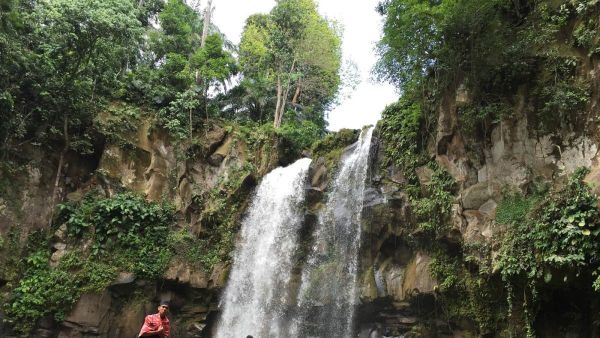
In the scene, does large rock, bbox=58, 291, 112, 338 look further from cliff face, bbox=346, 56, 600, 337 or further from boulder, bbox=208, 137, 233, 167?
cliff face, bbox=346, 56, 600, 337

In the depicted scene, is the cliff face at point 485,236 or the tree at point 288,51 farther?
the tree at point 288,51

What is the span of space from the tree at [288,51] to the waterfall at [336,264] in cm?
752

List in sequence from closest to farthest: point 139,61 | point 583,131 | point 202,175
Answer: point 583,131 < point 202,175 < point 139,61

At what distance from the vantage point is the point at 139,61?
21422mm

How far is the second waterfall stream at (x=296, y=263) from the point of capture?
44.2 ft

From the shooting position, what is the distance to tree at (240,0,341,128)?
22.4 meters

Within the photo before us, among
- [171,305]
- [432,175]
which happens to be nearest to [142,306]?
[171,305]

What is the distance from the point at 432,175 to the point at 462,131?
4.73 ft

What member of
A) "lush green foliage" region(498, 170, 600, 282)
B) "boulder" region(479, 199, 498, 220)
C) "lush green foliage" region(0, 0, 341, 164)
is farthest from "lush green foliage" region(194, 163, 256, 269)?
"lush green foliage" region(498, 170, 600, 282)

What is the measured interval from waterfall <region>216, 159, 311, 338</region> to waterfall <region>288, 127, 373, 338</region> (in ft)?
2.43

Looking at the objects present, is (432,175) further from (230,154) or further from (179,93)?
(179,93)

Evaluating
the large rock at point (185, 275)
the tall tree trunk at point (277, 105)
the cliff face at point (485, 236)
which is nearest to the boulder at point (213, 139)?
the tall tree trunk at point (277, 105)

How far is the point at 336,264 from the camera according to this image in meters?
13.9

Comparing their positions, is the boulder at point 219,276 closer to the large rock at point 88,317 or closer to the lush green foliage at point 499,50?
the large rock at point 88,317
